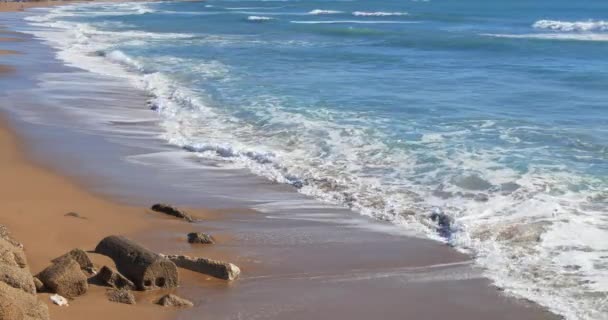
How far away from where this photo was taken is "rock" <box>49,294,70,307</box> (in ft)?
22.4

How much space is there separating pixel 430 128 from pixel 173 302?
9.57 metres

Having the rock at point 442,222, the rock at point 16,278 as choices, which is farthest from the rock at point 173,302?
the rock at point 442,222

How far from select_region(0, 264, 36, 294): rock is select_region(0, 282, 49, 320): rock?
0.59ft

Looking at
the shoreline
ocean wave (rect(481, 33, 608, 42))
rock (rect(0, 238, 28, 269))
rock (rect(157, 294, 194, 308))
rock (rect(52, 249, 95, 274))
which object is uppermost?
rock (rect(0, 238, 28, 269))

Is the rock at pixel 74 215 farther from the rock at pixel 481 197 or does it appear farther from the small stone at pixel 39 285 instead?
the rock at pixel 481 197

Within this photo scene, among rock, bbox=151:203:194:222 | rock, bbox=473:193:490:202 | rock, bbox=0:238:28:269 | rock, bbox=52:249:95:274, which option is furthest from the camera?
rock, bbox=473:193:490:202

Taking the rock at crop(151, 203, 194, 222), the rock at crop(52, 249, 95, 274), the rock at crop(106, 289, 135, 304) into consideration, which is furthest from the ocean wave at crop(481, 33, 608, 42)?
the rock at crop(106, 289, 135, 304)

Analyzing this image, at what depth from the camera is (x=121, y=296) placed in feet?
23.7

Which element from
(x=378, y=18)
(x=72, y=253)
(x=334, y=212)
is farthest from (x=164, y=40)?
(x=72, y=253)

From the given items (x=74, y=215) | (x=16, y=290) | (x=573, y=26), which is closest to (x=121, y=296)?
(x=16, y=290)

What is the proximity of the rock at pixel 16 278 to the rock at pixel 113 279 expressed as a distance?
4.14ft

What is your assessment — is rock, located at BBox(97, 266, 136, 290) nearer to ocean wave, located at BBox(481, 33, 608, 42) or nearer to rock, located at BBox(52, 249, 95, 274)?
rock, located at BBox(52, 249, 95, 274)

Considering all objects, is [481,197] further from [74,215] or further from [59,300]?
[59,300]

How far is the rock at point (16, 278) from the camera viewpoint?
19.7 ft
